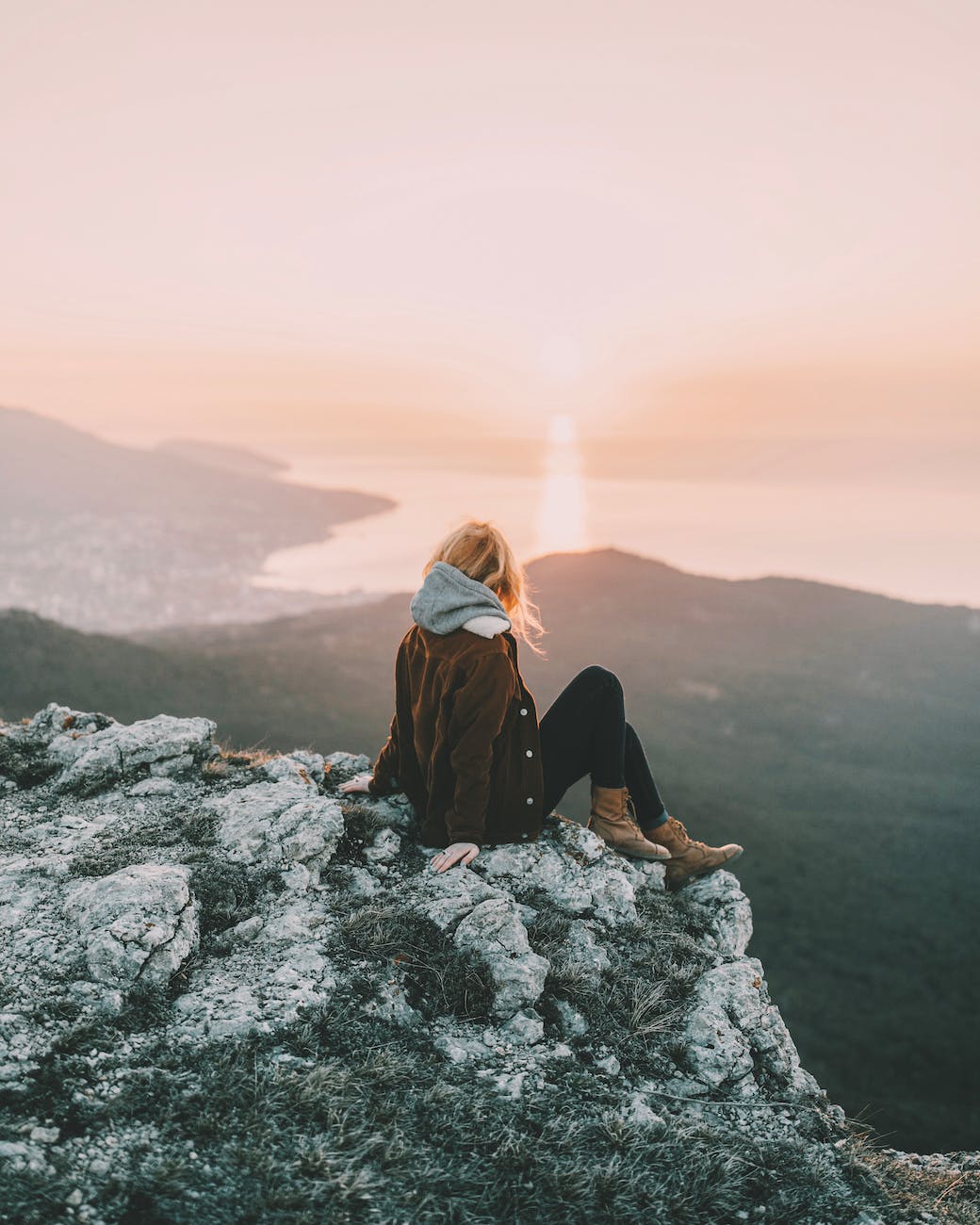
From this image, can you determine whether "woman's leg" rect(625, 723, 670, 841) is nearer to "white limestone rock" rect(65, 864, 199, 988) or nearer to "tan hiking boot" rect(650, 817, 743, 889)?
"tan hiking boot" rect(650, 817, 743, 889)

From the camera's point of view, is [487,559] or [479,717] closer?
[479,717]

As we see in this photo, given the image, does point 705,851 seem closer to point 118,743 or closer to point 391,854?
point 391,854

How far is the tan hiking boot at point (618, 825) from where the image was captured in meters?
6.32

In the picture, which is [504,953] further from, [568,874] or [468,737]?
[468,737]

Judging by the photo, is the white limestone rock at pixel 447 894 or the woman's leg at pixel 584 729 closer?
the white limestone rock at pixel 447 894

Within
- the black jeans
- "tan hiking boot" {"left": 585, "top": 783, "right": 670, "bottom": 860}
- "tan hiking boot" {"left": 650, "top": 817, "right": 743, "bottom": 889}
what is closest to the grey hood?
the black jeans

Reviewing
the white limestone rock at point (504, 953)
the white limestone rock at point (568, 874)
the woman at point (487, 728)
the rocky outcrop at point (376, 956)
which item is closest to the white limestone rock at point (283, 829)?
the rocky outcrop at point (376, 956)

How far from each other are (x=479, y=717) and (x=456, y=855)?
1201 mm

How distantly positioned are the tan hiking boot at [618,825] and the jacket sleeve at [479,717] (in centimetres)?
152

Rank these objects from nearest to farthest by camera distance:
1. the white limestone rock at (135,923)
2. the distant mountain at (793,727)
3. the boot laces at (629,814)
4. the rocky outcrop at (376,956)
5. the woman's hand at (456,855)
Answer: the rocky outcrop at (376,956) < the white limestone rock at (135,923) < the woman's hand at (456,855) < the boot laces at (629,814) < the distant mountain at (793,727)

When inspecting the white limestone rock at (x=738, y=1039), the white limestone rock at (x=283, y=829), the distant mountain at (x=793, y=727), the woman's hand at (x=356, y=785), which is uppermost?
the woman's hand at (x=356, y=785)

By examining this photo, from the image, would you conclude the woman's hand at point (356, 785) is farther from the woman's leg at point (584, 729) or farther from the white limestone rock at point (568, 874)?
the woman's leg at point (584, 729)

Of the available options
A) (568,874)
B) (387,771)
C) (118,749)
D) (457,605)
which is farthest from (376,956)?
(118,749)

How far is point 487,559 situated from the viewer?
522 cm
